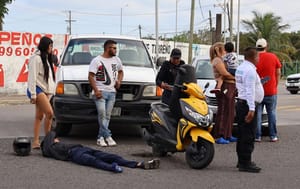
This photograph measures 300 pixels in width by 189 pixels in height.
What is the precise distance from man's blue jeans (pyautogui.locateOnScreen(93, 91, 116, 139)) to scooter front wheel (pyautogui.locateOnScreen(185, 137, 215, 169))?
201cm

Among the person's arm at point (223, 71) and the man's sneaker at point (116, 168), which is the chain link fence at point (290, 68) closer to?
the person's arm at point (223, 71)

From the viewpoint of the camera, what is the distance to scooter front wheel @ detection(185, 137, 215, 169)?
7379 mm

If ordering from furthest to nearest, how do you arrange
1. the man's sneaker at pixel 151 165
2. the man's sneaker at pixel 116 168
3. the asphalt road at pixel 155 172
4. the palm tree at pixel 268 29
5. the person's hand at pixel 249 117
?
the palm tree at pixel 268 29, the man's sneaker at pixel 151 165, the person's hand at pixel 249 117, the man's sneaker at pixel 116 168, the asphalt road at pixel 155 172

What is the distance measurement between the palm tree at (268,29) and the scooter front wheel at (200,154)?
5025cm

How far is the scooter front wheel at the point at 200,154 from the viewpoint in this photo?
7.38 m

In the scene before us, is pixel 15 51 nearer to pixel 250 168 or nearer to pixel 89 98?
pixel 89 98

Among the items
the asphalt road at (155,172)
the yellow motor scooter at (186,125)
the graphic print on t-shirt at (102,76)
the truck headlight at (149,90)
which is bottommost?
the asphalt road at (155,172)

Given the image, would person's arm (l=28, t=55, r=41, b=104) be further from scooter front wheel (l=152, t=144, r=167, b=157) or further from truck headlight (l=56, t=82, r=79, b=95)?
scooter front wheel (l=152, t=144, r=167, b=157)

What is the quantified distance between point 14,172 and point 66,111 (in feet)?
8.24

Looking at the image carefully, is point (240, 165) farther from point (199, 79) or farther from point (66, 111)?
point (199, 79)

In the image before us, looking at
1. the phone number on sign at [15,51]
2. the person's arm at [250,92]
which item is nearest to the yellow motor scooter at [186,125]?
the person's arm at [250,92]

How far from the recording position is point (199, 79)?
11.9 metres

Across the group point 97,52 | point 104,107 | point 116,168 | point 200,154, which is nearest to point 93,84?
point 104,107

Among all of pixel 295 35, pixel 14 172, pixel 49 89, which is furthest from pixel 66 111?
pixel 295 35
